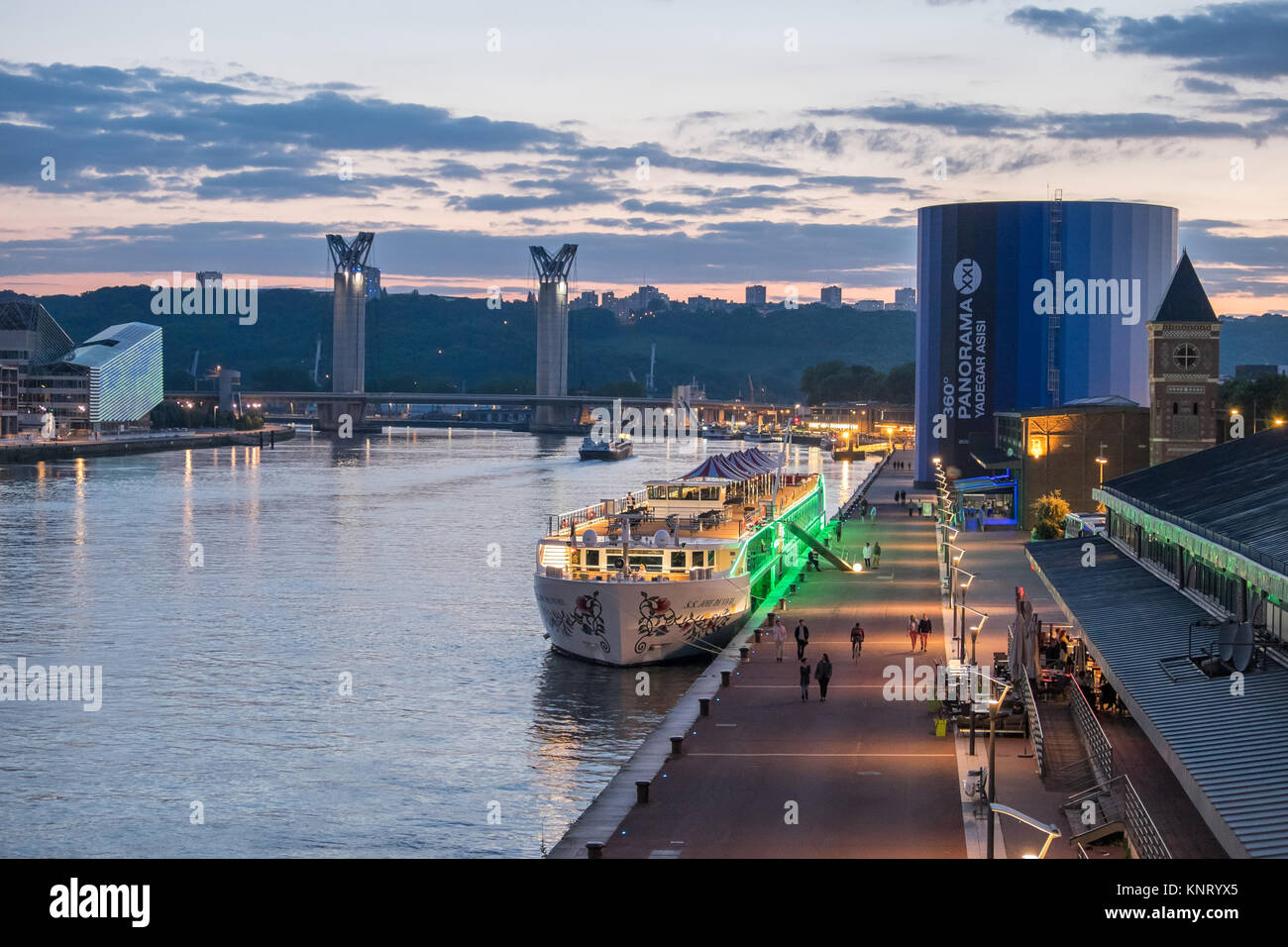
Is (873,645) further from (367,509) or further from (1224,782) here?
(367,509)

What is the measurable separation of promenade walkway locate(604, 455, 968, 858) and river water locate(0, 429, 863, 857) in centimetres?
179

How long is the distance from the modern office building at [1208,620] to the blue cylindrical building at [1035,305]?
1921 inches

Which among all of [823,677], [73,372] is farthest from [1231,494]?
[73,372]

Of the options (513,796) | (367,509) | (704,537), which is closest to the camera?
(513,796)

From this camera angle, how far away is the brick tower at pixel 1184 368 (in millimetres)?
51156

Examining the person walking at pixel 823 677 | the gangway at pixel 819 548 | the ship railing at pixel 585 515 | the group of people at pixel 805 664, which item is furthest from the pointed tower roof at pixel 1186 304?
the person walking at pixel 823 677

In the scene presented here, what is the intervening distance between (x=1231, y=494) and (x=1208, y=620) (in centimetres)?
496

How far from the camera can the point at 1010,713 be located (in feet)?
75.6

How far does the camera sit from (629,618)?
32250 mm

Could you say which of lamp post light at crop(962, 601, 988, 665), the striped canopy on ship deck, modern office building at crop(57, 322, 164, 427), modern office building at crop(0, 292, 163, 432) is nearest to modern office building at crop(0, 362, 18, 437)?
modern office building at crop(0, 292, 163, 432)

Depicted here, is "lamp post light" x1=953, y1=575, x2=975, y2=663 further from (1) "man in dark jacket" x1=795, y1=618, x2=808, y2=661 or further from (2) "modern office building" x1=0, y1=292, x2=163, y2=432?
(2) "modern office building" x1=0, y1=292, x2=163, y2=432

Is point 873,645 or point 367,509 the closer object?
point 873,645

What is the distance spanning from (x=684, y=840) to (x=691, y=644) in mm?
16030
